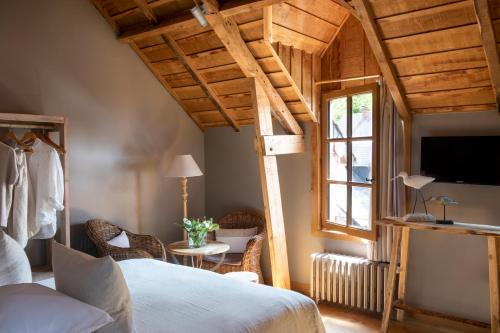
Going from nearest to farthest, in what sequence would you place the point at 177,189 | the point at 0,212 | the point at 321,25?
the point at 0,212 < the point at 321,25 < the point at 177,189

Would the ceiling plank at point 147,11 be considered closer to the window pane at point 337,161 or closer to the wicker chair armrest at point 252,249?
the window pane at point 337,161

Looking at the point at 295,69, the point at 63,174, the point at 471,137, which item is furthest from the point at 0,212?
the point at 471,137

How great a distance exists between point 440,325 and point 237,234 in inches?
83.0

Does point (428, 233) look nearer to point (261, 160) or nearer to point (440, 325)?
point (440, 325)

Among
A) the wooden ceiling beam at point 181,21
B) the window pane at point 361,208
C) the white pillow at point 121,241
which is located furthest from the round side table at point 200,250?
the wooden ceiling beam at point 181,21

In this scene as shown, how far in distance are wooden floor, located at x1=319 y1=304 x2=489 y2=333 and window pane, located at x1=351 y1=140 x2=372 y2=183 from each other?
1.24 m

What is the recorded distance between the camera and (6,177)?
331 centimetres

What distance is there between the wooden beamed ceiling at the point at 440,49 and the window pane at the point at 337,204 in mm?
1094

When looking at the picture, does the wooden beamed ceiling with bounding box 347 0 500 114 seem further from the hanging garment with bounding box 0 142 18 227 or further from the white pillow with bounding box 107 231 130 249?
the white pillow with bounding box 107 231 130 249

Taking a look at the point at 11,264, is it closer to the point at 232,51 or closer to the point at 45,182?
the point at 45,182

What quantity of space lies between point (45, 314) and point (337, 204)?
3237 millimetres

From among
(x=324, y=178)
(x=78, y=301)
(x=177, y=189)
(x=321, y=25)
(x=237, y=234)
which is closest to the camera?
(x=78, y=301)

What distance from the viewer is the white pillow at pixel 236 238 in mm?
4801

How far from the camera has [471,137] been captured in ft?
11.2
